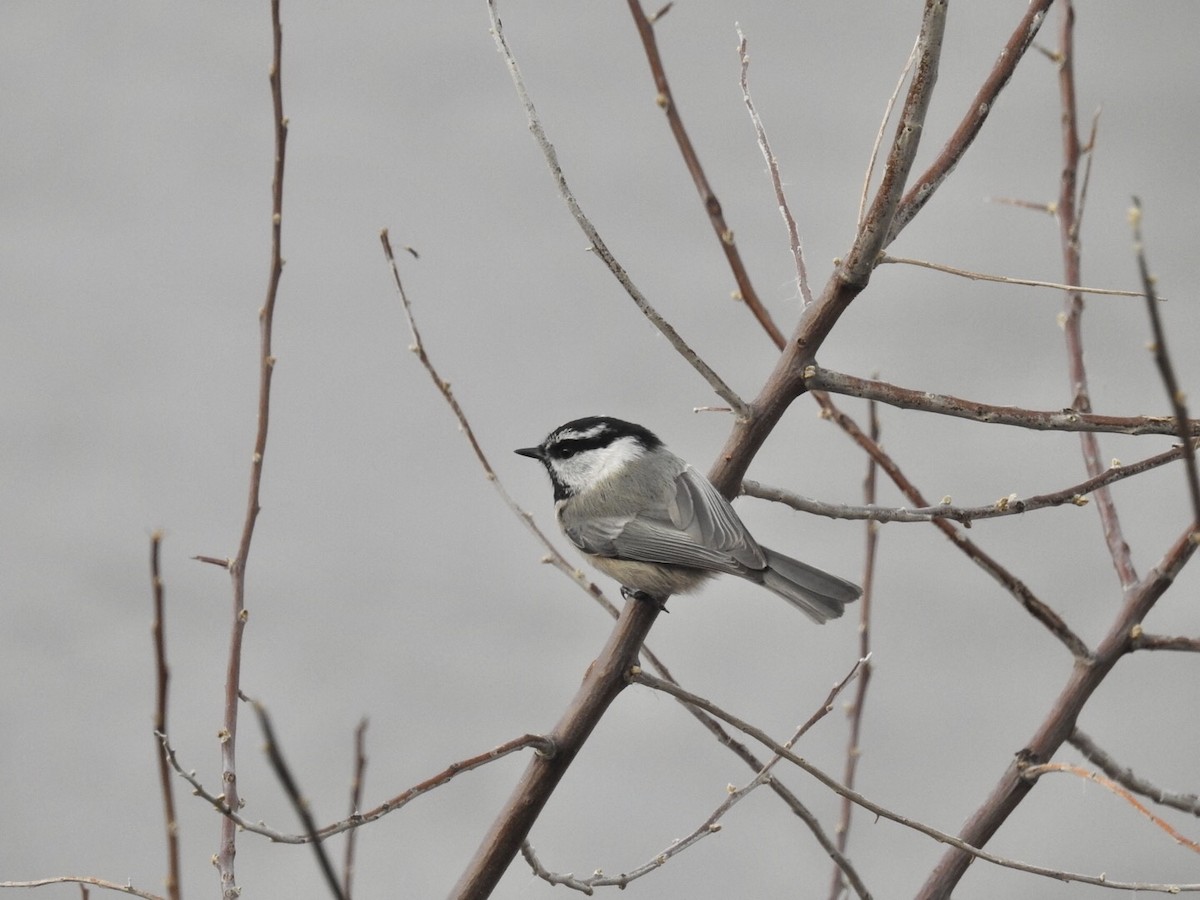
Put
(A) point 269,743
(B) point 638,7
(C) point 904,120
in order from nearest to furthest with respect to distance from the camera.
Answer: (A) point 269,743, (C) point 904,120, (B) point 638,7

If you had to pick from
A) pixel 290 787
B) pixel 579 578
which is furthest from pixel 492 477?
pixel 290 787

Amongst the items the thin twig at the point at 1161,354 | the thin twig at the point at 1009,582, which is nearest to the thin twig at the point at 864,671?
the thin twig at the point at 1009,582

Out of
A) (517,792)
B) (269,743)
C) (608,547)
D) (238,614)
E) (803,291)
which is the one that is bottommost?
(269,743)

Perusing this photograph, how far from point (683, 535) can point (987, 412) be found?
48 cm

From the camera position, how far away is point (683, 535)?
101cm

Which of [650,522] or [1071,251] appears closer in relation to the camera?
[1071,251]

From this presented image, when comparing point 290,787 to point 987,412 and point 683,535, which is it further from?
point 683,535

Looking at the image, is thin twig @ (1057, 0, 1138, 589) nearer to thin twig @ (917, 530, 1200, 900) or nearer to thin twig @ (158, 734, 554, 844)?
thin twig @ (917, 530, 1200, 900)

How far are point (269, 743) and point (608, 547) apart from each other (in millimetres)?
816

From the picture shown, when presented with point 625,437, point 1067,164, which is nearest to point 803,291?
point 1067,164

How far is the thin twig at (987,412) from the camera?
517 millimetres

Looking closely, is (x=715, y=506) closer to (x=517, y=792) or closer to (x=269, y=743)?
(x=517, y=792)

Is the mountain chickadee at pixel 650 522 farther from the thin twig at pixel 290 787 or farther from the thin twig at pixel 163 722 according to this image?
the thin twig at pixel 290 787

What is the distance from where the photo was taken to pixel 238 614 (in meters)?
0.63
